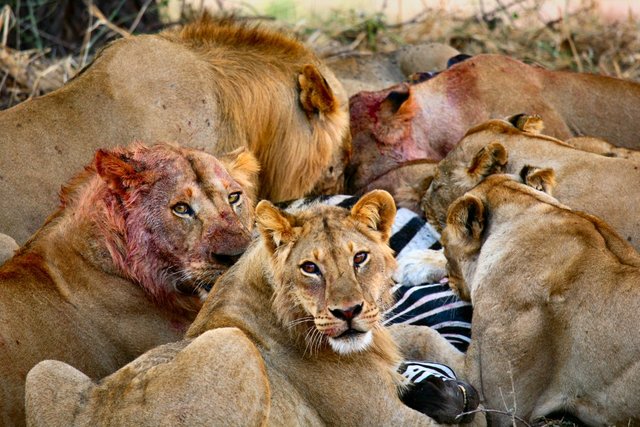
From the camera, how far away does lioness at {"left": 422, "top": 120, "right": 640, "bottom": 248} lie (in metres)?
5.27

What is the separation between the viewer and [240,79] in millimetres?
5664

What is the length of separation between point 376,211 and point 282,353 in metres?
0.58

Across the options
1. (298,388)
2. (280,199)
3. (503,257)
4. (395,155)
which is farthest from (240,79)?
(298,388)

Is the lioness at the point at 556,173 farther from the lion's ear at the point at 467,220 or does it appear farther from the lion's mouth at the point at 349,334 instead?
the lion's mouth at the point at 349,334

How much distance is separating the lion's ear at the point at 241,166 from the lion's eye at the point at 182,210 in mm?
393

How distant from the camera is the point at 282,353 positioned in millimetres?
4043

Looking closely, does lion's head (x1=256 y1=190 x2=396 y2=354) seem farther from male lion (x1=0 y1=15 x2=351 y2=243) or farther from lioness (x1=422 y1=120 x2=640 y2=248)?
male lion (x1=0 y1=15 x2=351 y2=243)

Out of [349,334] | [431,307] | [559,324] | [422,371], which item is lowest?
[431,307]

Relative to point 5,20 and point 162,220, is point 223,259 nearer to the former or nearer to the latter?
point 162,220

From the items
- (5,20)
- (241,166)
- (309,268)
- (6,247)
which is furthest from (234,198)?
(5,20)

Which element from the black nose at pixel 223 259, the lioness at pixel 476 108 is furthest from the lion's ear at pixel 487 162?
the black nose at pixel 223 259

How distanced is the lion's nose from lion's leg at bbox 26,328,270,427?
0.91 feet

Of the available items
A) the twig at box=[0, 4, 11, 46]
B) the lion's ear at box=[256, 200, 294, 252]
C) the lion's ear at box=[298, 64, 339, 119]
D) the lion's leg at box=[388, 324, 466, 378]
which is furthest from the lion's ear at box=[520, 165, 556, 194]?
the twig at box=[0, 4, 11, 46]

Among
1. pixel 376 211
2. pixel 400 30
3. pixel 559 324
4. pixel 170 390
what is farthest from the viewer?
pixel 400 30
